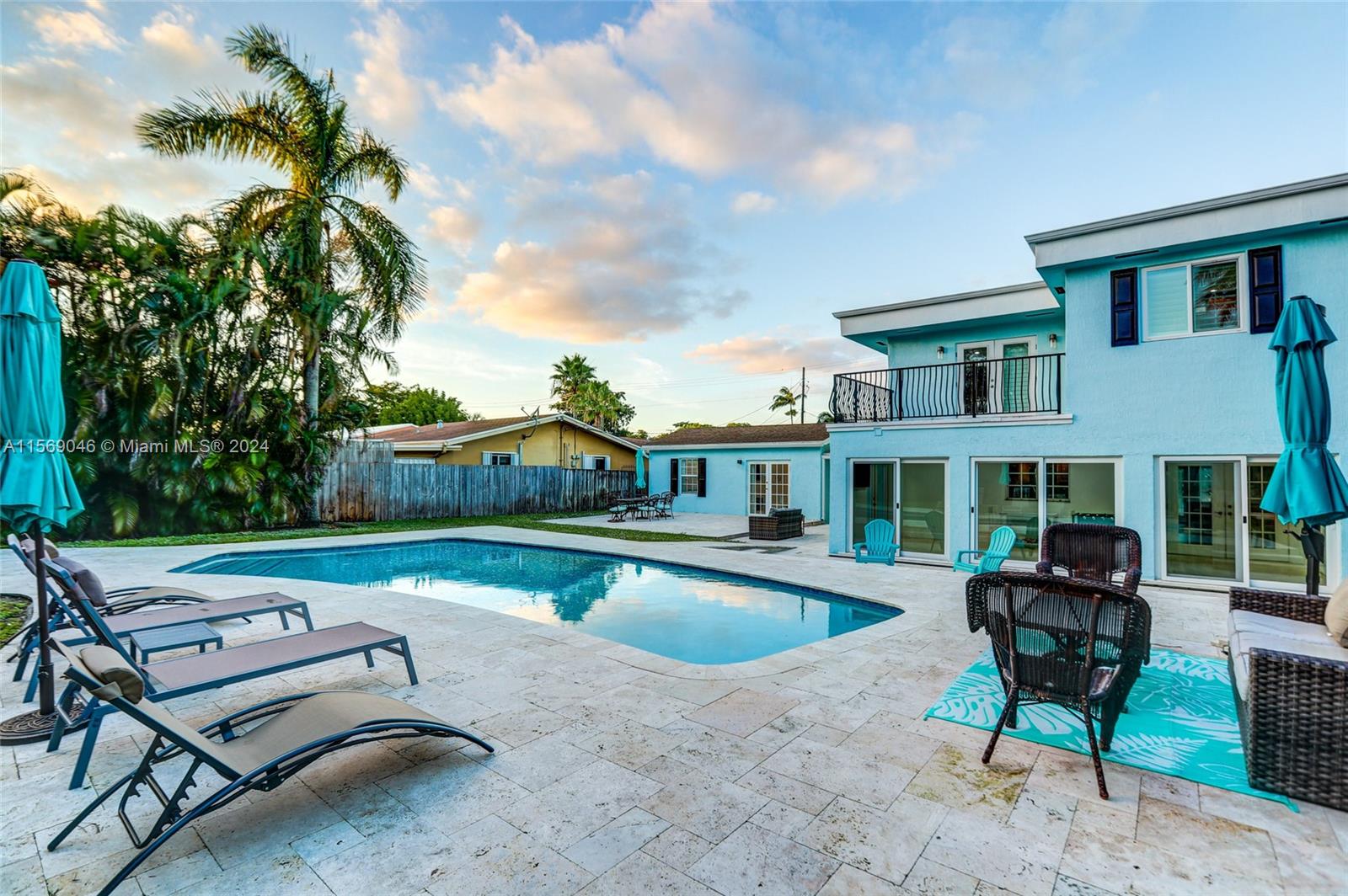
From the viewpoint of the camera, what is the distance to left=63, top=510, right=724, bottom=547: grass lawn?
12.4m

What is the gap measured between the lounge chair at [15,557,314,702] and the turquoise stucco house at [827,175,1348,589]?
9419 millimetres

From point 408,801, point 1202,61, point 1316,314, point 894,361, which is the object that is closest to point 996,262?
point 894,361

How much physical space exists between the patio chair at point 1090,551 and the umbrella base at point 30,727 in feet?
24.8

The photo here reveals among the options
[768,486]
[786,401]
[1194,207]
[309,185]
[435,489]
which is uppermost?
[309,185]

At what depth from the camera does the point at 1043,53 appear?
9.47 metres

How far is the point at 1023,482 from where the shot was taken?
10.2 meters

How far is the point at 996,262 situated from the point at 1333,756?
14247 mm

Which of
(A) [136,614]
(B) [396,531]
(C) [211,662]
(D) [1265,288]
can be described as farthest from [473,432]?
(D) [1265,288]

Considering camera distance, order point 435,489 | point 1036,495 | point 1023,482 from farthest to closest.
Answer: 1. point 435,489
2. point 1023,482
3. point 1036,495

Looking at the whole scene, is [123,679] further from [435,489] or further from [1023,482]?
[435,489]

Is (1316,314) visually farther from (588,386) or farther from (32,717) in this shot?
(588,386)

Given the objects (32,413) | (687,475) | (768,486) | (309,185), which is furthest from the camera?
(687,475)

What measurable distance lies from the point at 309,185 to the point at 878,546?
52.2 ft

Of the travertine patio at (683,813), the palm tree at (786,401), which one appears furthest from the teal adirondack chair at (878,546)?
the palm tree at (786,401)
